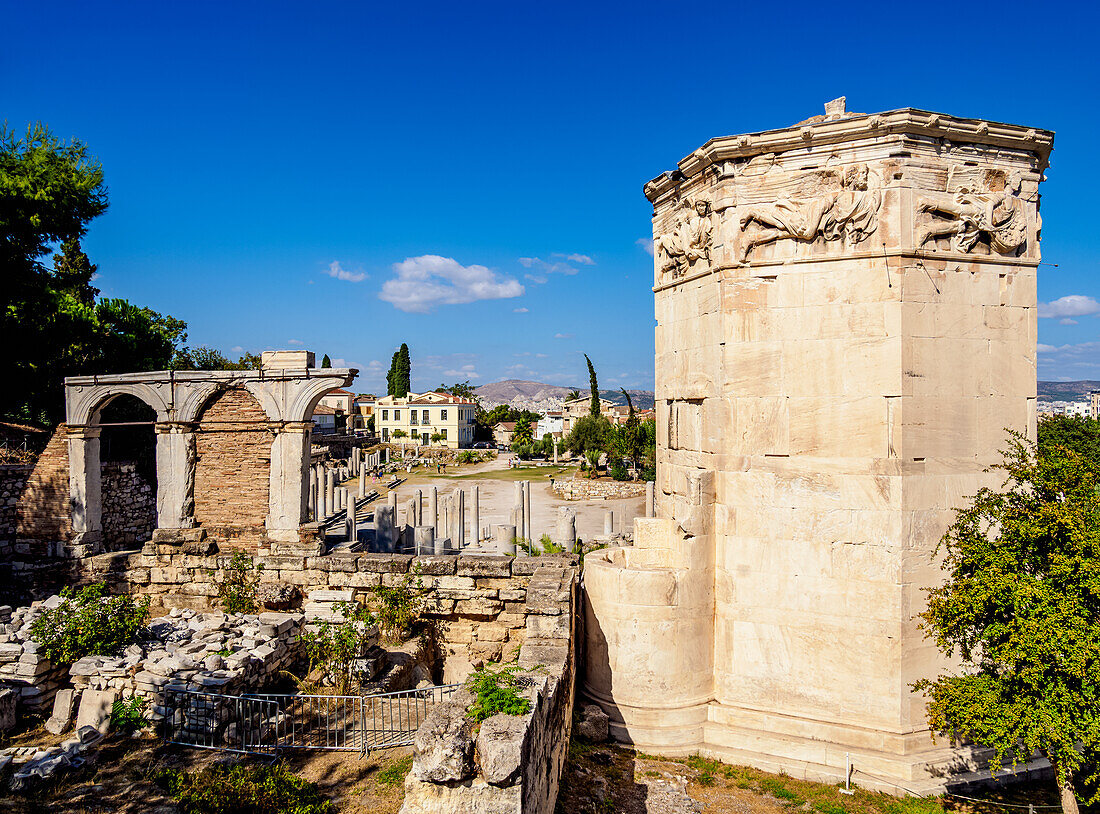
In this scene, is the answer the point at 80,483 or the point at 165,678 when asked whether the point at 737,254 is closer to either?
the point at 165,678

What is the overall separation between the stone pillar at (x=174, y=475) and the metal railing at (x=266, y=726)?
5622mm

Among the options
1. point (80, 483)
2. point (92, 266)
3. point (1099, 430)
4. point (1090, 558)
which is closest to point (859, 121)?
point (1090, 558)

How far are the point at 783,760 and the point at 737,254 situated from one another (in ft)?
19.1

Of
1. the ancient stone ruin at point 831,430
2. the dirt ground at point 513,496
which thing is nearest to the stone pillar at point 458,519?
the dirt ground at point 513,496

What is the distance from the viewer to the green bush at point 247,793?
523cm

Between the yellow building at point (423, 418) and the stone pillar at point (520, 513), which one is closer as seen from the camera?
the stone pillar at point (520, 513)

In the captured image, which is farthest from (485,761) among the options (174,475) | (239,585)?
(174,475)

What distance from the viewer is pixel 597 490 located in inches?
1415

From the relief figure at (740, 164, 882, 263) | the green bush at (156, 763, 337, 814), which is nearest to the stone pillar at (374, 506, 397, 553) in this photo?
the green bush at (156, 763, 337, 814)

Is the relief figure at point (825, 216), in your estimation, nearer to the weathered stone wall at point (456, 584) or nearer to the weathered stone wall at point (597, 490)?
the weathered stone wall at point (456, 584)

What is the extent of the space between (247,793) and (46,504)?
36.8ft

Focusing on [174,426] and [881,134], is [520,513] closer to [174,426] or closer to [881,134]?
[174,426]

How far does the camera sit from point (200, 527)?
11547 mm

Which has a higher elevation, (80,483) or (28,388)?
(28,388)
